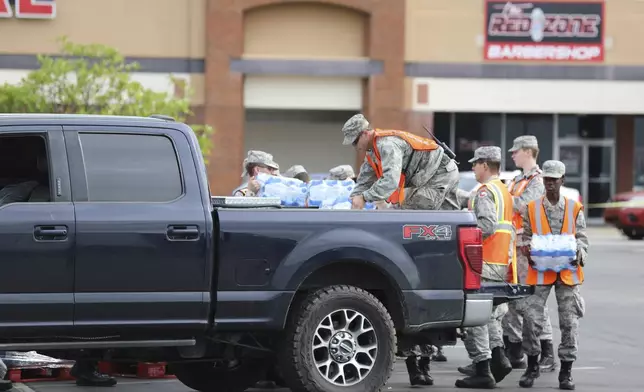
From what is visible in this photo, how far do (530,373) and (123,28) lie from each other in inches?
1120

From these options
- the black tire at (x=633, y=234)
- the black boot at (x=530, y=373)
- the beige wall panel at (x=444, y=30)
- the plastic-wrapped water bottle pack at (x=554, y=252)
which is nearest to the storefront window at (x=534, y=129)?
the beige wall panel at (x=444, y=30)

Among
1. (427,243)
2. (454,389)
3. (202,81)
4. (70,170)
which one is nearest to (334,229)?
(427,243)

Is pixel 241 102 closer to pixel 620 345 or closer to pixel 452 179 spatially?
pixel 620 345

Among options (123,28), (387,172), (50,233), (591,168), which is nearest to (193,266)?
(50,233)

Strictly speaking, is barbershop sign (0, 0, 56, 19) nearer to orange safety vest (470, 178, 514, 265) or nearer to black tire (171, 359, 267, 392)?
orange safety vest (470, 178, 514, 265)

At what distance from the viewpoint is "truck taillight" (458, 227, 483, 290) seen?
29.1 feet

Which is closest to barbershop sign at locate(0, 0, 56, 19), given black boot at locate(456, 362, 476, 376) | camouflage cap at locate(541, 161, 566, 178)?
black boot at locate(456, 362, 476, 376)

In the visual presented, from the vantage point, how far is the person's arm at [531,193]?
38.5ft

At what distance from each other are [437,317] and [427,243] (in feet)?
1.70

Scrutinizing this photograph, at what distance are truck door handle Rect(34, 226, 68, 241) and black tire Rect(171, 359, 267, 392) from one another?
2.07m

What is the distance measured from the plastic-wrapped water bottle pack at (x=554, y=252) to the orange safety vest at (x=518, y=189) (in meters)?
0.64

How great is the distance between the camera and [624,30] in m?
39.5

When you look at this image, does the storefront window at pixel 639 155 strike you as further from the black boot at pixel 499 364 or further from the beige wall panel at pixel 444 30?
the black boot at pixel 499 364

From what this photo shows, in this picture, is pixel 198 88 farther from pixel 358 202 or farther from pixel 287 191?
pixel 358 202
